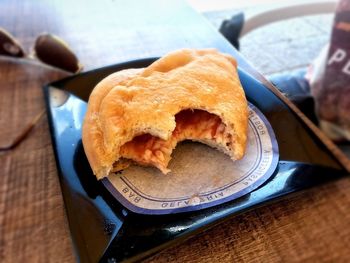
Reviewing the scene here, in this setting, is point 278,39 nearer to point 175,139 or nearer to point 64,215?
point 175,139

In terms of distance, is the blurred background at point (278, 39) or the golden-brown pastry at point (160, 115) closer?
the golden-brown pastry at point (160, 115)

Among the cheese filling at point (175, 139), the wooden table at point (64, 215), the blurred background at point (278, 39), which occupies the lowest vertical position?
the blurred background at point (278, 39)

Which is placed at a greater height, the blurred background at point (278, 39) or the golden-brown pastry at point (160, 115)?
the golden-brown pastry at point (160, 115)

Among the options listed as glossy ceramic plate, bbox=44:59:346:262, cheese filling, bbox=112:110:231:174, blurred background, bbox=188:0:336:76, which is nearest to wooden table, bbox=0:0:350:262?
glossy ceramic plate, bbox=44:59:346:262

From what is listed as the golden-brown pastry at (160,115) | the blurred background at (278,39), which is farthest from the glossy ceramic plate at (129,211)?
the blurred background at (278,39)

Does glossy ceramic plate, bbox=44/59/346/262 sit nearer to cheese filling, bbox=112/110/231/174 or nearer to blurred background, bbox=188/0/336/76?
cheese filling, bbox=112/110/231/174

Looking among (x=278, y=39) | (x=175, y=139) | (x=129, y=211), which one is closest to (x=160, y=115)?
(x=175, y=139)

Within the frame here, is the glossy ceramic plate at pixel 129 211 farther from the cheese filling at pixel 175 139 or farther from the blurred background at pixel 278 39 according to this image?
the blurred background at pixel 278 39
